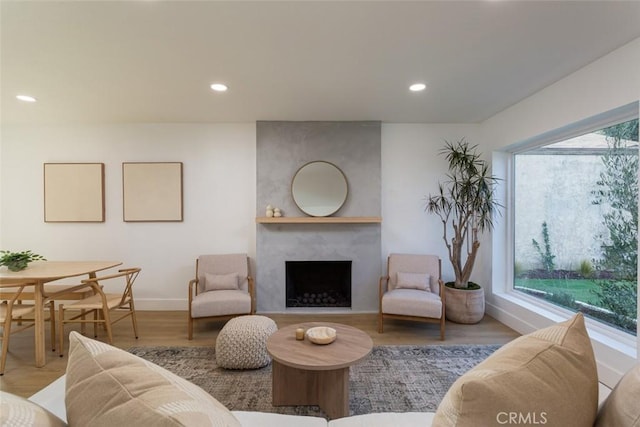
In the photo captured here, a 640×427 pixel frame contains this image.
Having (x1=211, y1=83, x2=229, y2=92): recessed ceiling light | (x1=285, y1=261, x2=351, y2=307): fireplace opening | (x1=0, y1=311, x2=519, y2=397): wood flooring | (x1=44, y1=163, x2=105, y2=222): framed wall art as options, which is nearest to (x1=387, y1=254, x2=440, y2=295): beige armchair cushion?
(x1=0, y1=311, x2=519, y2=397): wood flooring

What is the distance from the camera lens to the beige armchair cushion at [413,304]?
3.05 metres

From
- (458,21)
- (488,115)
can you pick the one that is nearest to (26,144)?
(458,21)

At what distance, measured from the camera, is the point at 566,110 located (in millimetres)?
2600

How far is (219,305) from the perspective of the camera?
3072 mm

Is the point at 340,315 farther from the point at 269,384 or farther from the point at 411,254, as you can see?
the point at 269,384

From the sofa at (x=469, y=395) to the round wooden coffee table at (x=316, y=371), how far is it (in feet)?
3.41

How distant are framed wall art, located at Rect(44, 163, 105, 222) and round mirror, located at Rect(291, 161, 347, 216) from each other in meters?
2.72

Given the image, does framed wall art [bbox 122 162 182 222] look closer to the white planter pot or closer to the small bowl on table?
the small bowl on table

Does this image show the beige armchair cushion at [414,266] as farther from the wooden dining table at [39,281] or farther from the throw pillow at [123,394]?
the wooden dining table at [39,281]

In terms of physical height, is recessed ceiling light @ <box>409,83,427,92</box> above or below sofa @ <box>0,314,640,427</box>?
above

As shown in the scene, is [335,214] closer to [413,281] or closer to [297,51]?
[413,281]

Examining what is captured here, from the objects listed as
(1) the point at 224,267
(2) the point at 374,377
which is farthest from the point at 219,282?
(2) the point at 374,377

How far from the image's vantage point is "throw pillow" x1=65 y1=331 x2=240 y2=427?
0.64 m

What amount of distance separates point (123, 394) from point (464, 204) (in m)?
3.67
